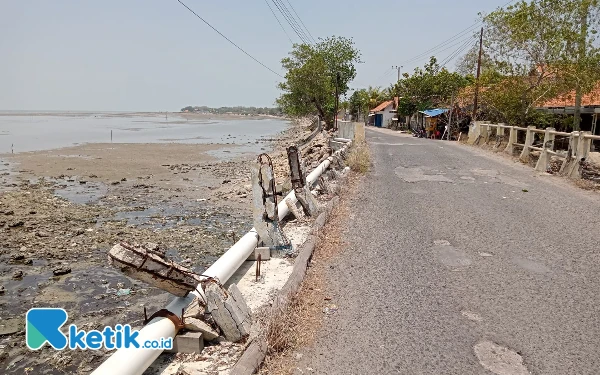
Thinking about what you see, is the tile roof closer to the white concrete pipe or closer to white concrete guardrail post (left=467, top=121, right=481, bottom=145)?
white concrete guardrail post (left=467, top=121, right=481, bottom=145)

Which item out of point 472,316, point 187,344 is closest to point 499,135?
point 472,316

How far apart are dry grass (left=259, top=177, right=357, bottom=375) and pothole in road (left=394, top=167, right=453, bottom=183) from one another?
6.93 meters

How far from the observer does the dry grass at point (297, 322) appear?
3.72 m

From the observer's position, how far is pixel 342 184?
11070 millimetres

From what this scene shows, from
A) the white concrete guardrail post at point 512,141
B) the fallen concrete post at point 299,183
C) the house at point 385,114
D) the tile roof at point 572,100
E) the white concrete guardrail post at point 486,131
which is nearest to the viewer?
the fallen concrete post at point 299,183

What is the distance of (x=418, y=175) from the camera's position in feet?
43.4

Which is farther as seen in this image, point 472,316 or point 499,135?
point 499,135

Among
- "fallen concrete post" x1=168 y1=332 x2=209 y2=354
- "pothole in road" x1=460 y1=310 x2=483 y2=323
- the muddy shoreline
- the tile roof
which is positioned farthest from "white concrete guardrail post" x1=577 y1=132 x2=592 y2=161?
"fallen concrete post" x1=168 y1=332 x2=209 y2=354

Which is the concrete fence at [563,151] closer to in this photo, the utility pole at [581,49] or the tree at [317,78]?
the utility pole at [581,49]

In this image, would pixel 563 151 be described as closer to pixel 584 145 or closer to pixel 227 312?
pixel 584 145

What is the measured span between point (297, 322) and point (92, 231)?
8382 mm

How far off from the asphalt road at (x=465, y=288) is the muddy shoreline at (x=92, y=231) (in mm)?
2837

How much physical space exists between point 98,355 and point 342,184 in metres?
7.01

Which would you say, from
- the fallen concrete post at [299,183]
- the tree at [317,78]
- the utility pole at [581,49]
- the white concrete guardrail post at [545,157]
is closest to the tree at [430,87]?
the tree at [317,78]
